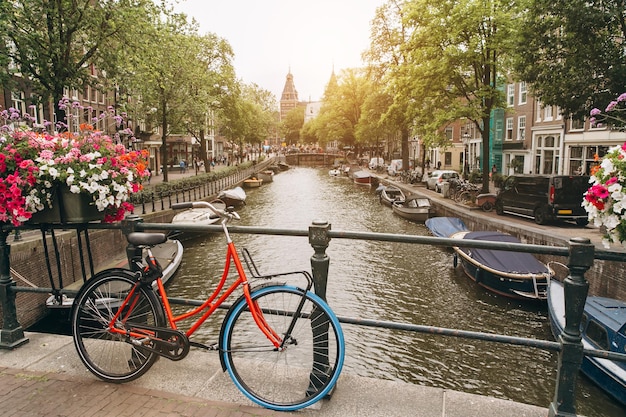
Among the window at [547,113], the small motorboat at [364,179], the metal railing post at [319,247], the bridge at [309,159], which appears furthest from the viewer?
the bridge at [309,159]

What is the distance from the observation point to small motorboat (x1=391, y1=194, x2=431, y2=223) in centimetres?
2391

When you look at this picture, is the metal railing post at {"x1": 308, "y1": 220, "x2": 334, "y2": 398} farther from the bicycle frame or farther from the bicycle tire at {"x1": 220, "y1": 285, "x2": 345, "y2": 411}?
the bicycle frame

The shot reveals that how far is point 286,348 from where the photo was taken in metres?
3.03

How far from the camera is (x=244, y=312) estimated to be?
2.94m

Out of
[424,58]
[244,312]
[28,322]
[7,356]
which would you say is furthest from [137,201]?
[244,312]

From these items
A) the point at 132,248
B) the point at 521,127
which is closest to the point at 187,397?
the point at 132,248

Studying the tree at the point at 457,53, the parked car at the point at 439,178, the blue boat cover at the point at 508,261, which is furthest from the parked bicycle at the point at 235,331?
the parked car at the point at 439,178

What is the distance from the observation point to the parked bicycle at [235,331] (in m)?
2.89

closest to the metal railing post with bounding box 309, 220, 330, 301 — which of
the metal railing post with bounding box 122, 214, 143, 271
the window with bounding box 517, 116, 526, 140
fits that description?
the metal railing post with bounding box 122, 214, 143, 271

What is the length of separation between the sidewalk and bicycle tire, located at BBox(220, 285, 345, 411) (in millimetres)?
106

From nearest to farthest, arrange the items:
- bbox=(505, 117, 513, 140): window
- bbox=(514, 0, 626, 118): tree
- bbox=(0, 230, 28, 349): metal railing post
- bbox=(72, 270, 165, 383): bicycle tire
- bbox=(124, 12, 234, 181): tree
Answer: bbox=(72, 270, 165, 383): bicycle tire → bbox=(0, 230, 28, 349): metal railing post → bbox=(514, 0, 626, 118): tree → bbox=(124, 12, 234, 181): tree → bbox=(505, 117, 513, 140): window

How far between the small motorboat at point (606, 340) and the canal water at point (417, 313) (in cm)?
32

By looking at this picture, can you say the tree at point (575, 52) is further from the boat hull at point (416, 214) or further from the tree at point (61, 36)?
the tree at point (61, 36)

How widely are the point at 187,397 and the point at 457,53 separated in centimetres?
2151
